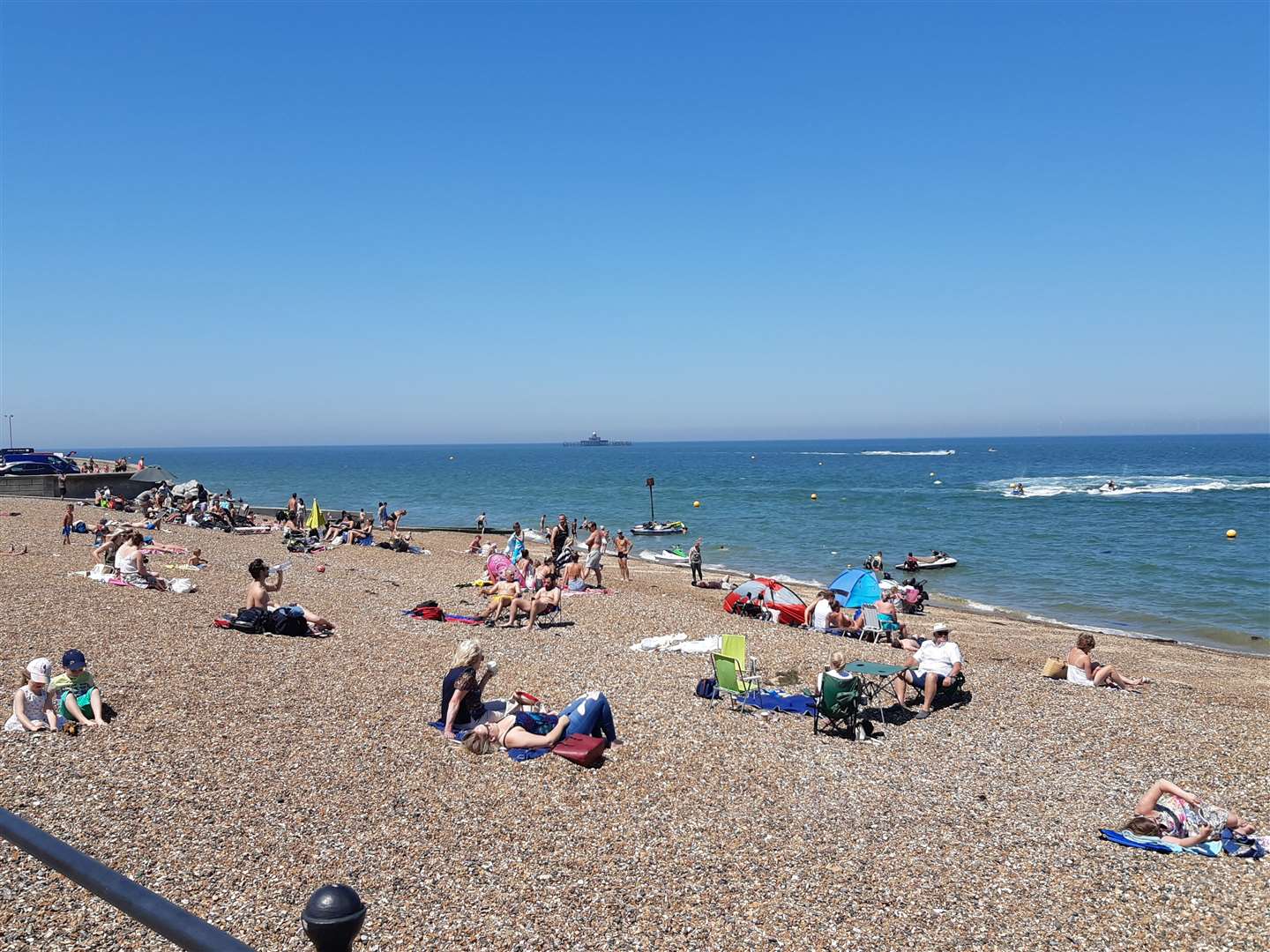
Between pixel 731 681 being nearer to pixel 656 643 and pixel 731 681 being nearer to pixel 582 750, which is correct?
pixel 582 750

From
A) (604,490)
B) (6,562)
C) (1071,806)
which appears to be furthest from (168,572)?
(604,490)

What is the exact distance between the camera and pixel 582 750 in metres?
8.71

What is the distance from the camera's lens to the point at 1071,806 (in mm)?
8523

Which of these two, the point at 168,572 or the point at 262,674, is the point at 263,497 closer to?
the point at 168,572

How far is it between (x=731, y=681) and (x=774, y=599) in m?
7.62

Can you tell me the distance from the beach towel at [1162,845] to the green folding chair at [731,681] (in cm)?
467

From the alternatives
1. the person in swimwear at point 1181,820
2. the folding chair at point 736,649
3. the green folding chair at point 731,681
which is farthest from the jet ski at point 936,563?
the person in swimwear at point 1181,820

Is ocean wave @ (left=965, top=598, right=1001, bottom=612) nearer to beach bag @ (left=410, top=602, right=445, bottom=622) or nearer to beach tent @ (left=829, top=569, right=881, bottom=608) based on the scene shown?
beach tent @ (left=829, top=569, right=881, bottom=608)

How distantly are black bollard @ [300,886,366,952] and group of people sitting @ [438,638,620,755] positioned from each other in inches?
308

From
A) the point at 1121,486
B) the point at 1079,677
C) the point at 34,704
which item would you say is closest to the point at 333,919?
the point at 34,704

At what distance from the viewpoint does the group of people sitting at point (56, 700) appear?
8570mm

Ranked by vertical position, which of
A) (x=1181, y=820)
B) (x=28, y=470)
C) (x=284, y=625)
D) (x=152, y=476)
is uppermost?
(x=28, y=470)

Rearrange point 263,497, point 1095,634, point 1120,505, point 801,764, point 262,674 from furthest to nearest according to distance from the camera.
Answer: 1. point 263,497
2. point 1120,505
3. point 1095,634
4. point 262,674
5. point 801,764

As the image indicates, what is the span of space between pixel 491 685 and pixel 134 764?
15.4 ft
